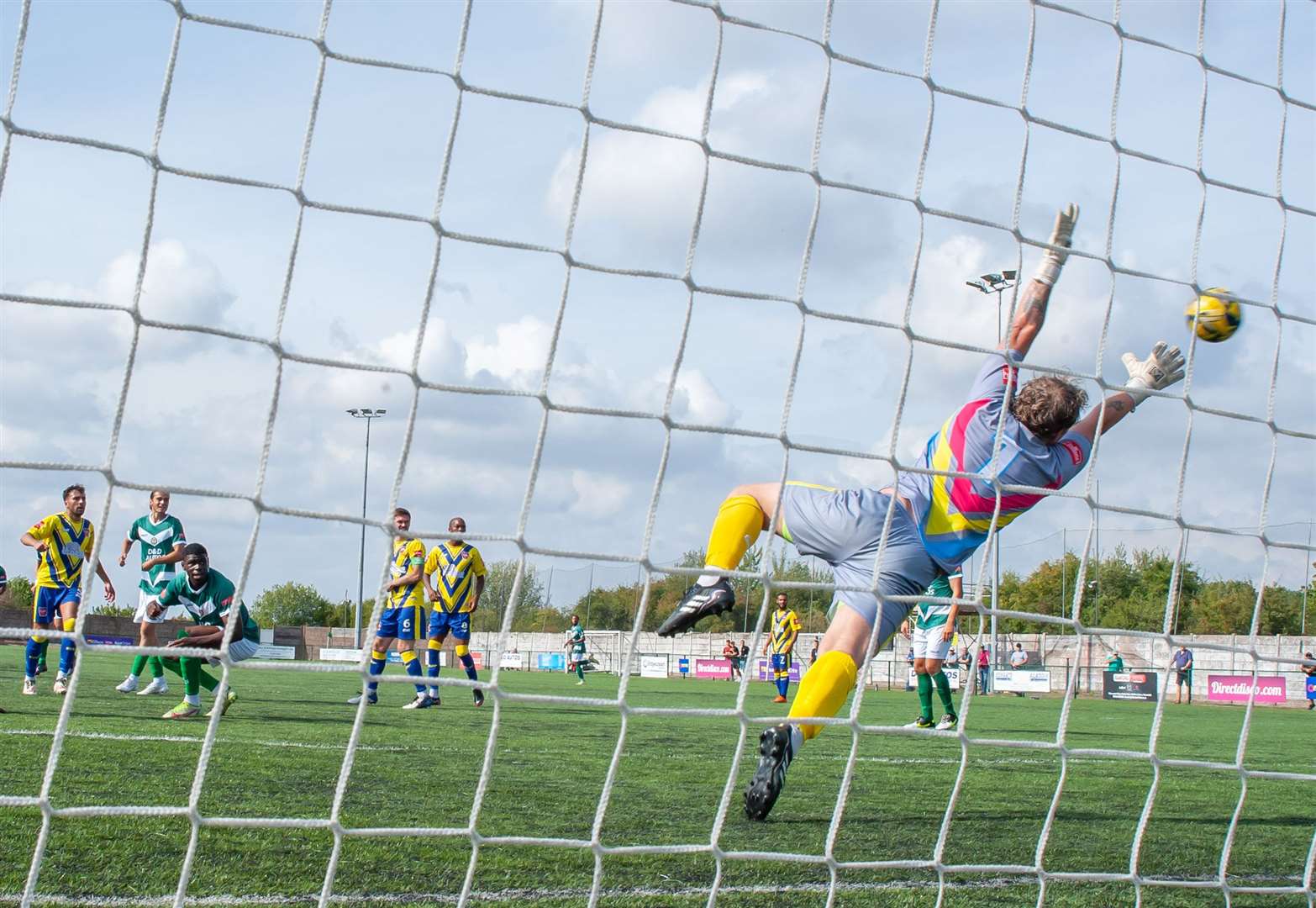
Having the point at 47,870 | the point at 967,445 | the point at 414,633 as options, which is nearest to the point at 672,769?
the point at 967,445

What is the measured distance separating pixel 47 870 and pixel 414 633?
6.79m

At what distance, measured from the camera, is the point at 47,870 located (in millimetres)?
3271

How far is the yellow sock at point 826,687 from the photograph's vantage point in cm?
395

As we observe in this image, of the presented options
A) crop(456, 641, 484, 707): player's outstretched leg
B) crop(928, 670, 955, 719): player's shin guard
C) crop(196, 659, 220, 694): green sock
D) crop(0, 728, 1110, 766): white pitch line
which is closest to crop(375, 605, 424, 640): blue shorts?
Answer: crop(456, 641, 484, 707): player's outstretched leg

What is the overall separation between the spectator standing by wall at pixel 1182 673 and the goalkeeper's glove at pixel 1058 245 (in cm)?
2067

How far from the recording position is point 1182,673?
987 inches

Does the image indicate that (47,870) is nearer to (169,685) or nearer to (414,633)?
(414,633)

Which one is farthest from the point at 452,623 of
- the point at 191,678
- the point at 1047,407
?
Result: the point at 1047,407

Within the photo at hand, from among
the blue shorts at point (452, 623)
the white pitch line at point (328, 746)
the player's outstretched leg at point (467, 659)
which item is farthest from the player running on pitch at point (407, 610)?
the white pitch line at point (328, 746)

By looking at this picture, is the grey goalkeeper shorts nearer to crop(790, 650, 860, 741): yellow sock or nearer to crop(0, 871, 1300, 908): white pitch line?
crop(790, 650, 860, 741): yellow sock

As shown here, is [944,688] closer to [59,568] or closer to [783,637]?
[783,637]

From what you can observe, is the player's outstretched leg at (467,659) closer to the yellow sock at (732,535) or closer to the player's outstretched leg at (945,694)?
the player's outstretched leg at (945,694)

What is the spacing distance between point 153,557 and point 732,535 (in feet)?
21.1

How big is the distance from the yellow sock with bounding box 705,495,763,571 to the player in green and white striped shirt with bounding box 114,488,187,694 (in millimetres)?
4943
